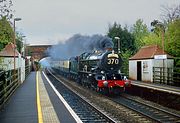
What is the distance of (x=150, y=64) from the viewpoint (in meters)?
33.6

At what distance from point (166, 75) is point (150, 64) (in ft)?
10.5

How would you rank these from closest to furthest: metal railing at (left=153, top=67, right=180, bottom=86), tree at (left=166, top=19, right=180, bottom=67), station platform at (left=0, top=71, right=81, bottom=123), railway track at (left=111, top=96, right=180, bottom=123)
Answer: station platform at (left=0, top=71, right=81, bottom=123)
railway track at (left=111, top=96, right=180, bottom=123)
metal railing at (left=153, top=67, right=180, bottom=86)
tree at (left=166, top=19, right=180, bottom=67)

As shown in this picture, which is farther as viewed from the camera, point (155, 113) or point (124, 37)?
point (124, 37)

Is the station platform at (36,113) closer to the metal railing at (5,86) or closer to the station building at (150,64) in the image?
the metal railing at (5,86)

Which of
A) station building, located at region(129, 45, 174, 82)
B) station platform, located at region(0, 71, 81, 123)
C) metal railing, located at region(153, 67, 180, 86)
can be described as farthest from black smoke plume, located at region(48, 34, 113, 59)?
station platform, located at region(0, 71, 81, 123)

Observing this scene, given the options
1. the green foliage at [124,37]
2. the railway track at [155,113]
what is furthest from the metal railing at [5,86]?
the green foliage at [124,37]

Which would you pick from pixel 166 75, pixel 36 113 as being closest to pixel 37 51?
pixel 166 75

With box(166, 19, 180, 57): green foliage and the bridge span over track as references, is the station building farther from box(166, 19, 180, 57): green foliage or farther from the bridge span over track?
the bridge span over track

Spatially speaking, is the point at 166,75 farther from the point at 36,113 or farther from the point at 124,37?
the point at 124,37

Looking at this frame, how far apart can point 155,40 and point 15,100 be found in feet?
97.4

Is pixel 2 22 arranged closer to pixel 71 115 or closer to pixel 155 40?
pixel 71 115

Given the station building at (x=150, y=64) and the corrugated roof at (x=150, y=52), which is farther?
the corrugated roof at (x=150, y=52)

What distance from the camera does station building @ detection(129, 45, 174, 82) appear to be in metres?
31.5

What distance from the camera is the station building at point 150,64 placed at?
31.5 meters
